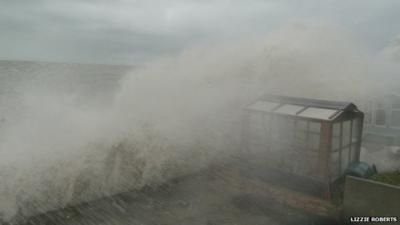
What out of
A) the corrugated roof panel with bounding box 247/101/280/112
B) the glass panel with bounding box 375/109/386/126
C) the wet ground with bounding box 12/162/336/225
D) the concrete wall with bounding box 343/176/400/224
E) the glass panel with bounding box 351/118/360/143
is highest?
the corrugated roof panel with bounding box 247/101/280/112

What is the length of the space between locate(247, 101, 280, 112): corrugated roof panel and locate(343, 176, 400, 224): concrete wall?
301 cm

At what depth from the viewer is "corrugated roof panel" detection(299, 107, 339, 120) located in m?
6.97

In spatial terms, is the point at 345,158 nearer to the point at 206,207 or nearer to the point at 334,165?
the point at 334,165

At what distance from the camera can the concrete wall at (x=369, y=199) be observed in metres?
5.36

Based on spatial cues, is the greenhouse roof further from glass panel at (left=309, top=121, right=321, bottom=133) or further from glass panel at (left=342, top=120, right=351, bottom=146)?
glass panel at (left=342, top=120, right=351, bottom=146)

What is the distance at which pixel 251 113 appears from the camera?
8.55 m

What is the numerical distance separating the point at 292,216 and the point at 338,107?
3044 mm

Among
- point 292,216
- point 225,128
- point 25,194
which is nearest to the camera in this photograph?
point 292,216

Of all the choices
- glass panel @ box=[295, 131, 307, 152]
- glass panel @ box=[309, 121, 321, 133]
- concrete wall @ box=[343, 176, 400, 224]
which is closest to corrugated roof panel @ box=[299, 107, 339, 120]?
glass panel @ box=[309, 121, 321, 133]

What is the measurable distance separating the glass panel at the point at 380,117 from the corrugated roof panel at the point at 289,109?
645cm

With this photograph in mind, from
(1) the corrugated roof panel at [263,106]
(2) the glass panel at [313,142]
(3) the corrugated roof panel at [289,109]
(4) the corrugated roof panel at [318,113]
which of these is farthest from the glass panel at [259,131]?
(2) the glass panel at [313,142]

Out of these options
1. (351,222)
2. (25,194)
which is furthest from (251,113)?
(25,194)

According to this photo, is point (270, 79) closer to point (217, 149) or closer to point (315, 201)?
point (217, 149)

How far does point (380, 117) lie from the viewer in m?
11.9
